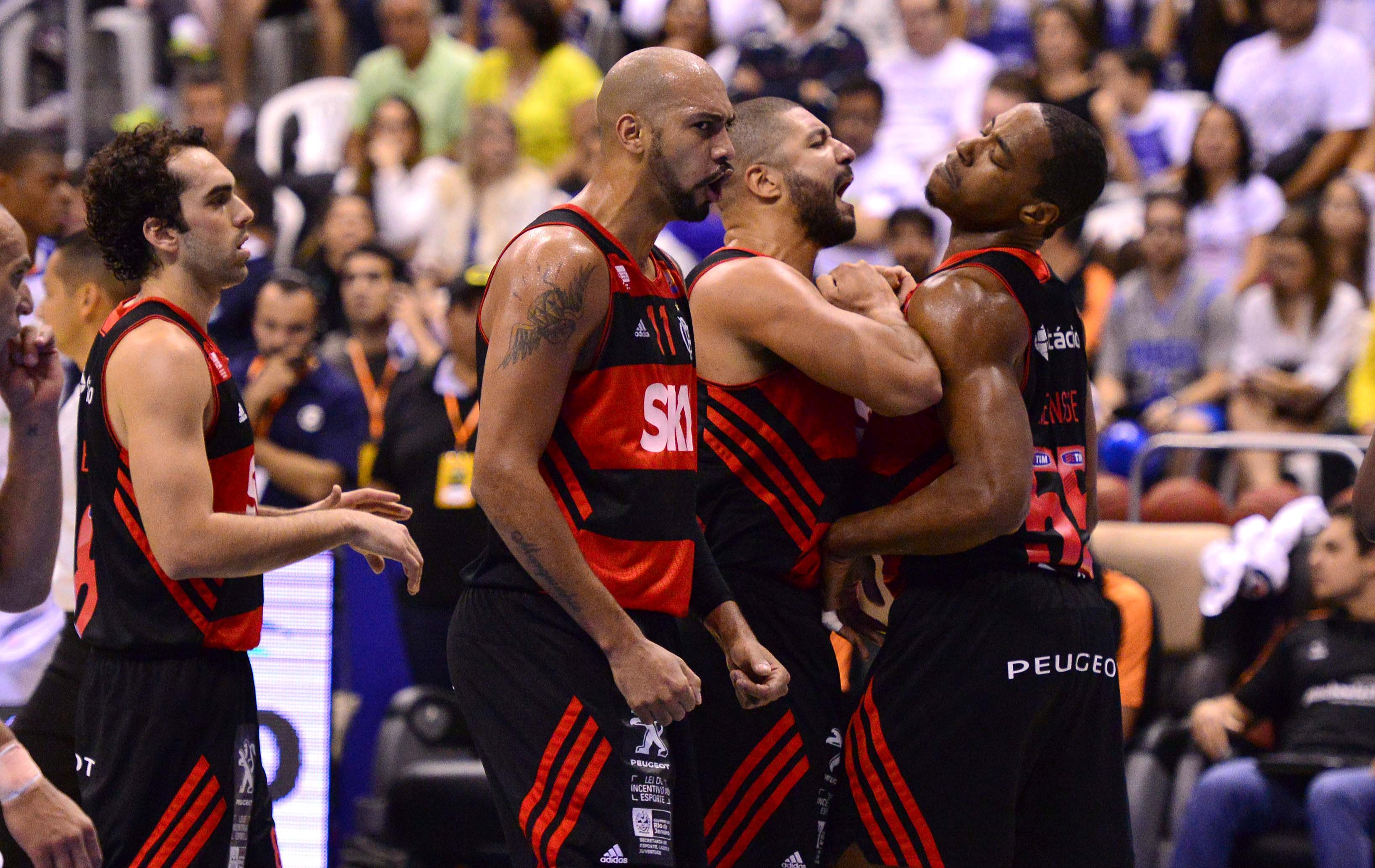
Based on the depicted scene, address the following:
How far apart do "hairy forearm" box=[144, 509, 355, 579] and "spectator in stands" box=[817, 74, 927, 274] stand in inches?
254

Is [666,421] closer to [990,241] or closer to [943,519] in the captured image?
[943,519]

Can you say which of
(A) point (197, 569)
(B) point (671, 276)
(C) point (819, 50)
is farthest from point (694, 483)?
(C) point (819, 50)

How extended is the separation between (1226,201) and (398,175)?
18.9 ft

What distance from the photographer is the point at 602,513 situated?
378 centimetres

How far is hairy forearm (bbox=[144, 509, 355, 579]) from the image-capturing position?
12.2 ft

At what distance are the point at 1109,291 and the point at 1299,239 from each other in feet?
3.80

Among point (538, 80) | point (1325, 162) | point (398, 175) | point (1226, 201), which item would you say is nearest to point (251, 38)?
point (398, 175)

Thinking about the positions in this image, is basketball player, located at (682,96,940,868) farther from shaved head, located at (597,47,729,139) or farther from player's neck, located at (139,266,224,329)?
player's neck, located at (139,266,224,329)

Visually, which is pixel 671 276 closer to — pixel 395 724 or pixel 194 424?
pixel 194 424

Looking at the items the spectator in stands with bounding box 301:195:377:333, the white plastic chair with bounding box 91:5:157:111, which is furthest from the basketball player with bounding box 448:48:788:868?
the white plastic chair with bounding box 91:5:157:111

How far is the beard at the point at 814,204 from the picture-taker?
455cm

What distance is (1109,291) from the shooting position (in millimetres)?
10281

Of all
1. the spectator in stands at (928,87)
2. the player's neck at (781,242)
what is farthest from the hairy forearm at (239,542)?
the spectator in stands at (928,87)

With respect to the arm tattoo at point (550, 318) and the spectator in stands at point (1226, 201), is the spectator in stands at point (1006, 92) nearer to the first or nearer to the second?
the spectator in stands at point (1226, 201)
